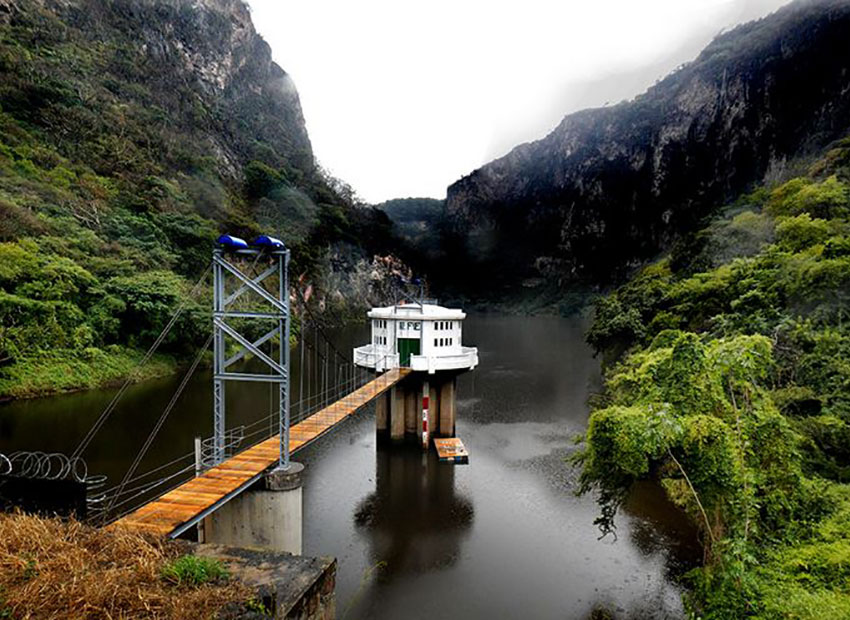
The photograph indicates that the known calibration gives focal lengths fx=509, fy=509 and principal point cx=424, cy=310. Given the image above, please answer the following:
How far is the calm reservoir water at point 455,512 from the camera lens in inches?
460

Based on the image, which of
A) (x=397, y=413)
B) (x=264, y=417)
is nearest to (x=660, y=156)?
(x=397, y=413)

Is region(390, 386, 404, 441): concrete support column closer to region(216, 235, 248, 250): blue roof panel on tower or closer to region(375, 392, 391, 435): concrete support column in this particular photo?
region(375, 392, 391, 435): concrete support column

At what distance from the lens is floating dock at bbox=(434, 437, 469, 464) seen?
20453 millimetres

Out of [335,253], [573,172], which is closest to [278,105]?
[335,253]

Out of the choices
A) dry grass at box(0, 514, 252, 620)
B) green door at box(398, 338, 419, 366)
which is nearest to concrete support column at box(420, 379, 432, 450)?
green door at box(398, 338, 419, 366)

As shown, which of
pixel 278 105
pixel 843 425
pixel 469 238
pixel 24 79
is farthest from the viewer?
pixel 469 238

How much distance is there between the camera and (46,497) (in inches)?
265

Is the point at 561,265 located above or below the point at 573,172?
below

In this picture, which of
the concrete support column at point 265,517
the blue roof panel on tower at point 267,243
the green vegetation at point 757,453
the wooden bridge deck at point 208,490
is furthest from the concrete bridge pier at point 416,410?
the blue roof panel on tower at point 267,243

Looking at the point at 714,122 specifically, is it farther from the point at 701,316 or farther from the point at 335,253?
the point at 701,316

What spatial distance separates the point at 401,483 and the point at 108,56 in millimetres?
56445

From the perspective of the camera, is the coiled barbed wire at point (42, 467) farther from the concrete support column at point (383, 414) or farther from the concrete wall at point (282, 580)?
the concrete support column at point (383, 414)

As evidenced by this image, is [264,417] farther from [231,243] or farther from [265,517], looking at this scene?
[231,243]

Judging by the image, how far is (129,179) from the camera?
4028 cm
